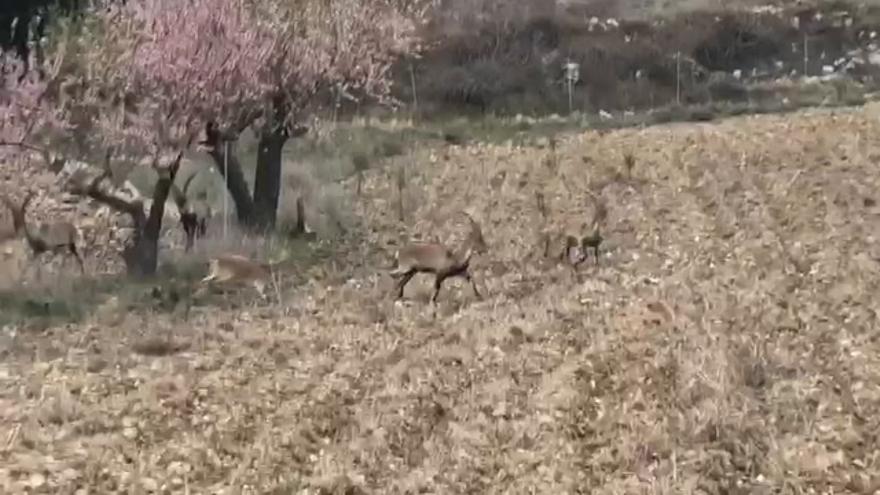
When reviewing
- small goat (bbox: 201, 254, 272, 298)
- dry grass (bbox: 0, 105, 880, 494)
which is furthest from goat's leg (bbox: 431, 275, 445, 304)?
small goat (bbox: 201, 254, 272, 298)

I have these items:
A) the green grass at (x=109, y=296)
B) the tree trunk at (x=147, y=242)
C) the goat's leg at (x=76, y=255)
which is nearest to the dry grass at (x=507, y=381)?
the green grass at (x=109, y=296)

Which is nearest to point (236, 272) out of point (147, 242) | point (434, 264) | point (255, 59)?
point (147, 242)

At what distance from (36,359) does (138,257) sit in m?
4.24

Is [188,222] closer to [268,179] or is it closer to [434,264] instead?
[268,179]

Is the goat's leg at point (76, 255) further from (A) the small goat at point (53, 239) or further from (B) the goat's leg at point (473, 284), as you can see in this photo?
(B) the goat's leg at point (473, 284)

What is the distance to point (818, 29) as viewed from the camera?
141 feet

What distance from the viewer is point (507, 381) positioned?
433 inches

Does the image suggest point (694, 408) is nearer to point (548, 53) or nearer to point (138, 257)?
point (138, 257)

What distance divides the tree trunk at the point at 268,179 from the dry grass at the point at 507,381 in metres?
2.74

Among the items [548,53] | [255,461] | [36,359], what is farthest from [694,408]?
[548,53]

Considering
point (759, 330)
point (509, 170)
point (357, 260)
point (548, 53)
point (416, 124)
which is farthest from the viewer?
point (548, 53)

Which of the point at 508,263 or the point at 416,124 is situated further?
the point at 416,124

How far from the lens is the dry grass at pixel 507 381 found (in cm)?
891

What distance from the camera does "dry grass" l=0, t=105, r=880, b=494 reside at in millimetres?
8906
